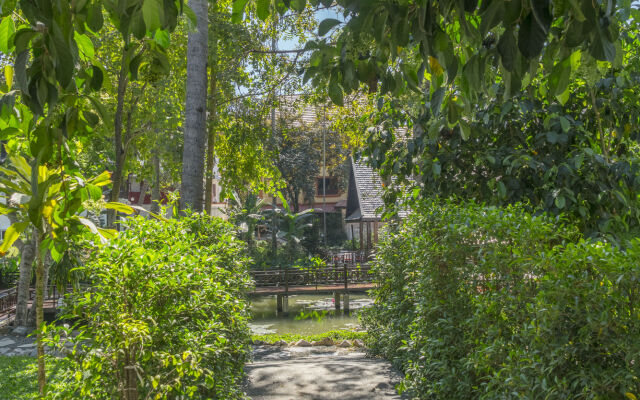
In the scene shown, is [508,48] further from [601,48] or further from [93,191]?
[93,191]

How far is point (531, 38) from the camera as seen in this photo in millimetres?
1515

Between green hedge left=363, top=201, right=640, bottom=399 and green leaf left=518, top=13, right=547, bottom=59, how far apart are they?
136 cm

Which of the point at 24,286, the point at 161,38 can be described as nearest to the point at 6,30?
the point at 161,38

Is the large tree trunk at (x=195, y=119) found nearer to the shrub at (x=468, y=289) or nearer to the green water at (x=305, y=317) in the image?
the shrub at (x=468, y=289)

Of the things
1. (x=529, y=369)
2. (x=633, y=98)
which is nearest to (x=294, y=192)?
(x=633, y=98)

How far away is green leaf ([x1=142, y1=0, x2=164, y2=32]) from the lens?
1.63 m

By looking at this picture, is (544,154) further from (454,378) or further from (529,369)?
(529,369)

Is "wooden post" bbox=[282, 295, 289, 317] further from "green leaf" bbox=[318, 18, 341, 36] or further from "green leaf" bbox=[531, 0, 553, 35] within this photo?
"green leaf" bbox=[531, 0, 553, 35]

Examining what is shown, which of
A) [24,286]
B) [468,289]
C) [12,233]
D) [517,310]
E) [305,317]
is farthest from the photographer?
[305,317]

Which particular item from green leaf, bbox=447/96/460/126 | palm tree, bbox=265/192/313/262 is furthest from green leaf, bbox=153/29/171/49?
palm tree, bbox=265/192/313/262

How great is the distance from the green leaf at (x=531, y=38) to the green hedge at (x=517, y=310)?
1.36m

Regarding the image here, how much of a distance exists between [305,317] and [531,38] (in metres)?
12.5

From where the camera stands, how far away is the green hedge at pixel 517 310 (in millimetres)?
2479

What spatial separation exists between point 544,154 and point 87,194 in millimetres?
4741
